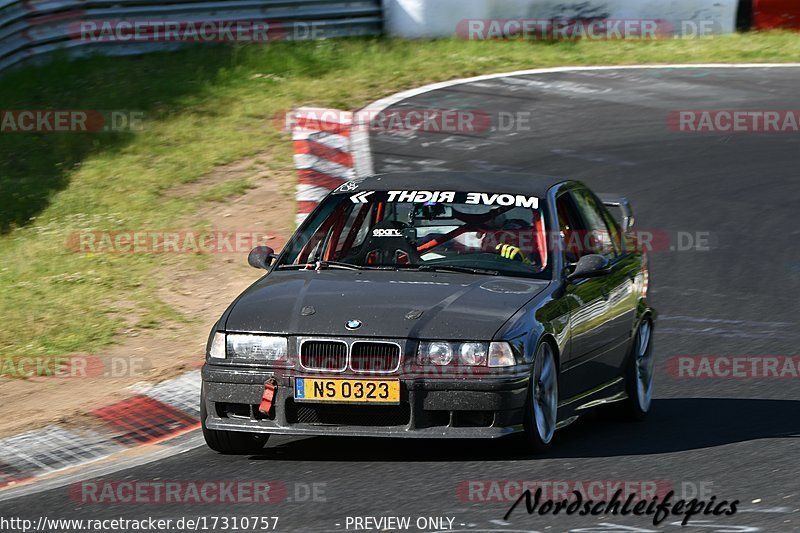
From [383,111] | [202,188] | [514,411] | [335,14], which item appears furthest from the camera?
[335,14]

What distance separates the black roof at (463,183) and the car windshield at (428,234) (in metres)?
0.05

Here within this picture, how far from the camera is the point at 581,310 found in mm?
7664

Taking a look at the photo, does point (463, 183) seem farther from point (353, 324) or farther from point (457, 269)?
point (353, 324)

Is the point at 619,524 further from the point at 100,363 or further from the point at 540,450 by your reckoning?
the point at 100,363

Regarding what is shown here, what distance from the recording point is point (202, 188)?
14703 mm

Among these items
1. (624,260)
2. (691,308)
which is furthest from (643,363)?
(691,308)

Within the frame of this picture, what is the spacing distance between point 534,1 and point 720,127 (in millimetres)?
4773

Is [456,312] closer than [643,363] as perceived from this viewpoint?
Yes

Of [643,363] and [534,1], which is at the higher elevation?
[534,1]

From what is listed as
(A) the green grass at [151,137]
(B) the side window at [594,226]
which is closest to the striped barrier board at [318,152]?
(A) the green grass at [151,137]

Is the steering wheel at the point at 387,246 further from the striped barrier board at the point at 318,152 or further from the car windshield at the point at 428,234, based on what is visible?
the striped barrier board at the point at 318,152

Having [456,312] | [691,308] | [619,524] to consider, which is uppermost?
[456,312]

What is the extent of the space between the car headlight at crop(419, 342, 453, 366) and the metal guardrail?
12.5 m

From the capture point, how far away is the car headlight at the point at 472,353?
22.0 feet
